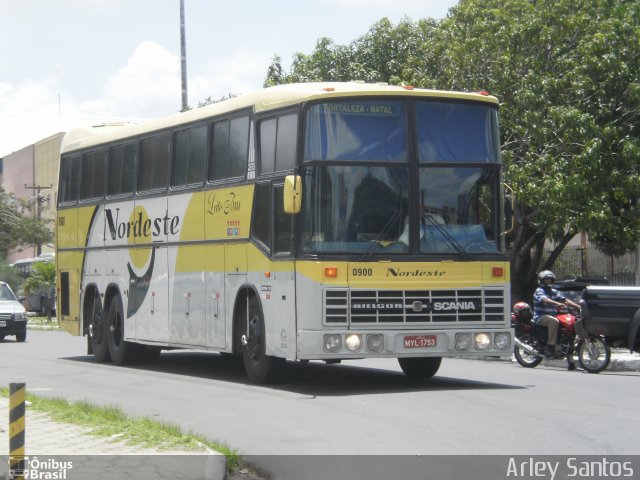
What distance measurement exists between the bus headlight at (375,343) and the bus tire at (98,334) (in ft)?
27.4

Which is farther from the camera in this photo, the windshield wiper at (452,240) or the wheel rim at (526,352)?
the wheel rim at (526,352)

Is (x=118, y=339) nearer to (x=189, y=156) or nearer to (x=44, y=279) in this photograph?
(x=189, y=156)

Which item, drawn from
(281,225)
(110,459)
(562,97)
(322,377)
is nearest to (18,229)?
(562,97)

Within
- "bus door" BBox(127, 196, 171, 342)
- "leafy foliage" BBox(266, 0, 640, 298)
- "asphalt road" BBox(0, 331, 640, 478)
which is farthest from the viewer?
"leafy foliage" BBox(266, 0, 640, 298)

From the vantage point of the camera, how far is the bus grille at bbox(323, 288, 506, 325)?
14461mm

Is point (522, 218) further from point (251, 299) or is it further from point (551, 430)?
point (551, 430)

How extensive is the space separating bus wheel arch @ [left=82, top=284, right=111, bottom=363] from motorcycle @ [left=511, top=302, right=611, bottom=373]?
24.7 feet

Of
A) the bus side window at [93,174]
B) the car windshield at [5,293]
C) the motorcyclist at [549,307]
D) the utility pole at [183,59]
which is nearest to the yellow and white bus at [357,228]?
the motorcyclist at [549,307]

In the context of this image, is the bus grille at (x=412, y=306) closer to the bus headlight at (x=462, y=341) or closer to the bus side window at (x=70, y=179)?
the bus headlight at (x=462, y=341)

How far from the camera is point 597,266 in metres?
34.9

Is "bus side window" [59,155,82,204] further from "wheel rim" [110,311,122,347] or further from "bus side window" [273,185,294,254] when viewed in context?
"bus side window" [273,185,294,254]

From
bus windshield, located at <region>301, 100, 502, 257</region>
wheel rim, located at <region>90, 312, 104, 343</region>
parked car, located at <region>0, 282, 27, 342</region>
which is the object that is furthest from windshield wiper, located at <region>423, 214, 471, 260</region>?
parked car, located at <region>0, 282, 27, 342</region>

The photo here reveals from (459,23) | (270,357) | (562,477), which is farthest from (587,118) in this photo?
(562,477)

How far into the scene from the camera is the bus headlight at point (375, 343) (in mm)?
14453
